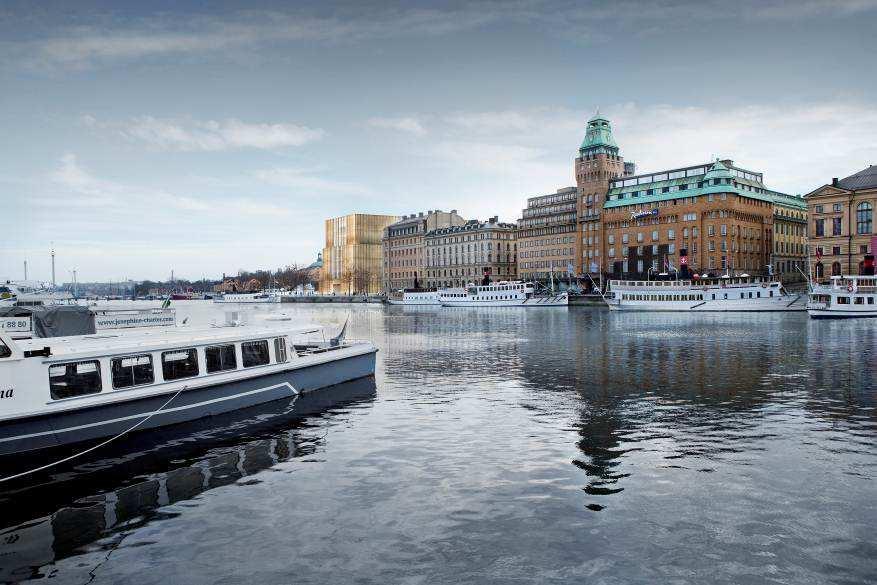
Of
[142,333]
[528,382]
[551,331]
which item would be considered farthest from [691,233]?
[142,333]

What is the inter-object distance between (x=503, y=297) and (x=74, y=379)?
141263 mm

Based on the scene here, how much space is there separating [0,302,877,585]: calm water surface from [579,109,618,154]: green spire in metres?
169

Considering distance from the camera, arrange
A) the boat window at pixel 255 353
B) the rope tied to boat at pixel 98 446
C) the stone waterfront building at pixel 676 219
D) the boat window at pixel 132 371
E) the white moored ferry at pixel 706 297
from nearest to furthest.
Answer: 1. the rope tied to boat at pixel 98 446
2. the boat window at pixel 132 371
3. the boat window at pixel 255 353
4. the white moored ferry at pixel 706 297
5. the stone waterfront building at pixel 676 219

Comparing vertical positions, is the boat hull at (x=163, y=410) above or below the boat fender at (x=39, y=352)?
below

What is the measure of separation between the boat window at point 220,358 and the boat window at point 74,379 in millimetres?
4521

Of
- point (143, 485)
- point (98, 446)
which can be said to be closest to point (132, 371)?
point (98, 446)

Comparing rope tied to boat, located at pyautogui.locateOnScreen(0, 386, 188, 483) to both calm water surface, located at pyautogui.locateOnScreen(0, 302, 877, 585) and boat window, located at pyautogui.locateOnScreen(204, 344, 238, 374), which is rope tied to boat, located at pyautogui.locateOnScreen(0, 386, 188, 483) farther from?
boat window, located at pyautogui.locateOnScreen(204, 344, 238, 374)

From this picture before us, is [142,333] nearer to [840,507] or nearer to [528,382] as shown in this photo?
[528,382]

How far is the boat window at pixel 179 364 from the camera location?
25.0 metres

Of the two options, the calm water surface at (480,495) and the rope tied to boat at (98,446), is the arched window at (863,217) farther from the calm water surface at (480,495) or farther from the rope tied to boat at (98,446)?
the rope tied to boat at (98,446)

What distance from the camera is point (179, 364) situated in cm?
2566

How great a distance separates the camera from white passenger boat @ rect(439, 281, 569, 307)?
152m

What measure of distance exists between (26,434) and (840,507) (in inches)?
891

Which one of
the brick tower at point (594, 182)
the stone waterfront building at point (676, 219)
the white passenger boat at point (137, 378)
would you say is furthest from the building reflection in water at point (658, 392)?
the brick tower at point (594, 182)
